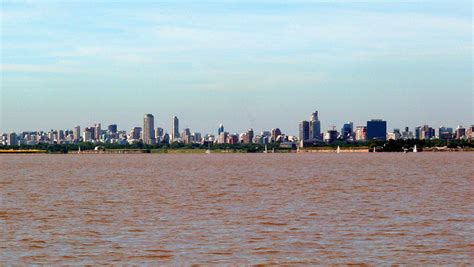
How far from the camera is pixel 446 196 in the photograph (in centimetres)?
4256

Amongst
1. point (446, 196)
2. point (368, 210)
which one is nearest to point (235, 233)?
point (368, 210)

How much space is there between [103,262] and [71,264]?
0.73 m

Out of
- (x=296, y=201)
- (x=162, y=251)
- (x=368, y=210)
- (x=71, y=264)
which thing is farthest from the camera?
(x=296, y=201)

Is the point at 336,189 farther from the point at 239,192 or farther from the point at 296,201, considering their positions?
the point at 296,201

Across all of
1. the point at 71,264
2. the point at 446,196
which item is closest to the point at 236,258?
the point at 71,264

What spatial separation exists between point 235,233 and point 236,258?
466 cm

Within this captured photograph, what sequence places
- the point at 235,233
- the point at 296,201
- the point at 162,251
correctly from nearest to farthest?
the point at 162,251
the point at 235,233
the point at 296,201

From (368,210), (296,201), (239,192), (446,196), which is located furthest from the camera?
(239,192)

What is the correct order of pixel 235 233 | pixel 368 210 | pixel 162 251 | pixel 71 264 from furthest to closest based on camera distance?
1. pixel 368 210
2. pixel 235 233
3. pixel 162 251
4. pixel 71 264

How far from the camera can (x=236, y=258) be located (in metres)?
21.8

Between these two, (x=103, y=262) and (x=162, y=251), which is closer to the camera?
(x=103, y=262)

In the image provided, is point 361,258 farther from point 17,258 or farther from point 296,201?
point 296,201

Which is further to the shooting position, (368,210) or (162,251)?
(368,210)

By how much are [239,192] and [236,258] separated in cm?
2509
